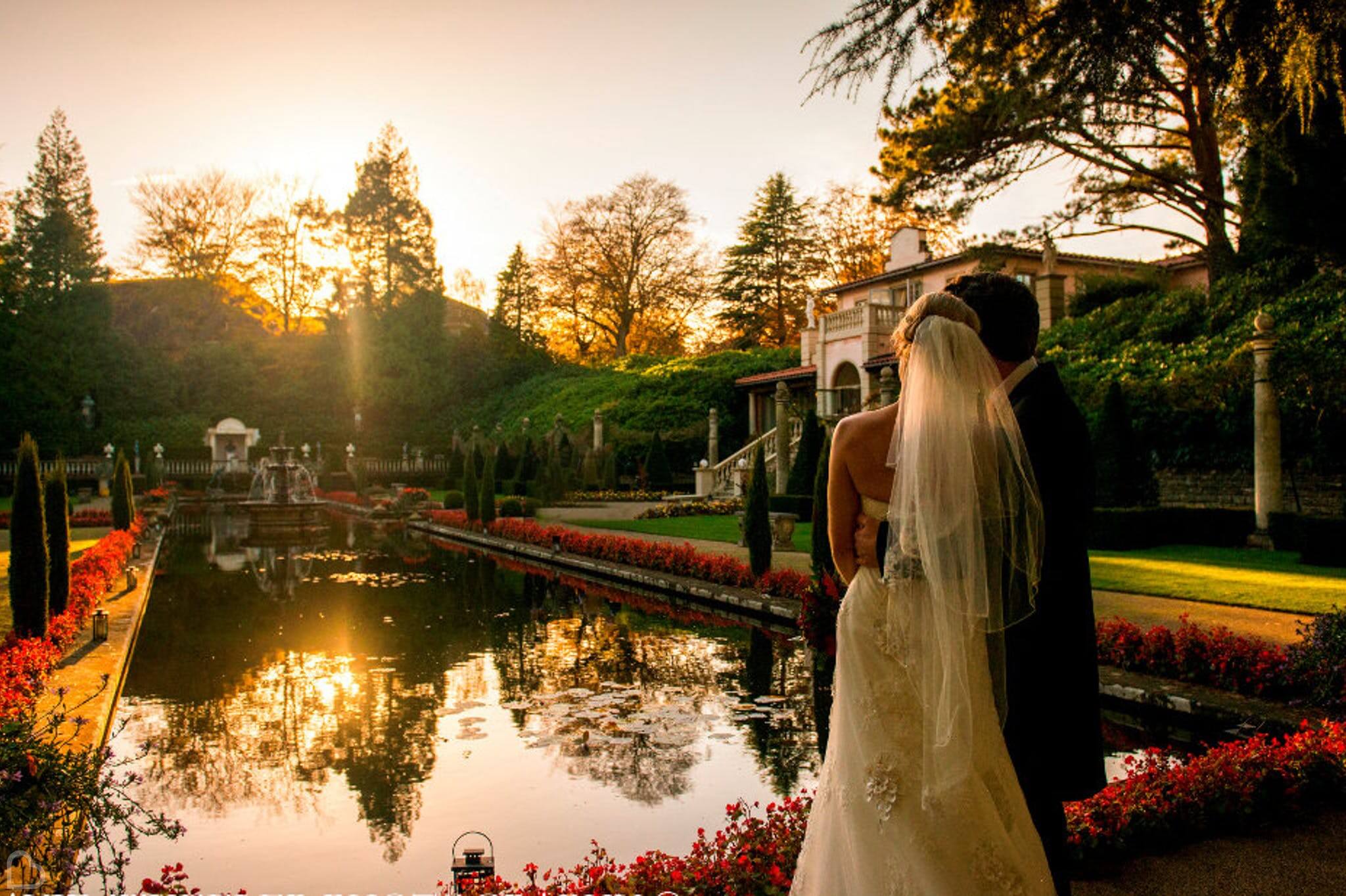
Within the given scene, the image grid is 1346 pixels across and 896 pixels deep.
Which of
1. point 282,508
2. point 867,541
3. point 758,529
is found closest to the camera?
point 867,541

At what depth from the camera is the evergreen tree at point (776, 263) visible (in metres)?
44.8

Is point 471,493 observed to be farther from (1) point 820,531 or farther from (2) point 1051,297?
(1) point 820,531

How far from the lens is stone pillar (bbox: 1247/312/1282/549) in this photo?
558 inches

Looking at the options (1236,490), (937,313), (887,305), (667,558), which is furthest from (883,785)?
(887,305)

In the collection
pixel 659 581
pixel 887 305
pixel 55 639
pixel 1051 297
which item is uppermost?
pixel 887 305

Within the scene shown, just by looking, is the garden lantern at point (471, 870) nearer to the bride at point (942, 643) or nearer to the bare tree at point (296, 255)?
the bride at point (942, 643)

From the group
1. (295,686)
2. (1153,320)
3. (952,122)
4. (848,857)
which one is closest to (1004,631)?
(848,857)

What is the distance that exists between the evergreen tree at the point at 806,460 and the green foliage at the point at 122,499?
47.3ft

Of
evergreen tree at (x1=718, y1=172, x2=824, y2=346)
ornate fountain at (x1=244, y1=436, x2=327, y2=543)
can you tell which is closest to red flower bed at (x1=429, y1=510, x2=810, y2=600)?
ornate fountain at (x1=244, y1=436, x2=327, y2=543)

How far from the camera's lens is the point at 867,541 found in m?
2.72

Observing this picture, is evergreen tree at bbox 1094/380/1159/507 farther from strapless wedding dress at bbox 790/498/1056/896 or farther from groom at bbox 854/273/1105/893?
strapless wedding dress at bbox 790/498/1056/896

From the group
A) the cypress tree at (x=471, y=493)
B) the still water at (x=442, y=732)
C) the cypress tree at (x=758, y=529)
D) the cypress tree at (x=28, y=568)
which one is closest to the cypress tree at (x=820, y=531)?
the still water at (x=442, y=732)

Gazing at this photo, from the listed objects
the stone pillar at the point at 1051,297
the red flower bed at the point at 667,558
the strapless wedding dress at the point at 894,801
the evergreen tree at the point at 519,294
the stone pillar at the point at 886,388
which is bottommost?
the red flower bed at the point at 667,558

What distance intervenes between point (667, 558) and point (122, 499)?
41.1ft
